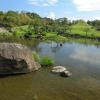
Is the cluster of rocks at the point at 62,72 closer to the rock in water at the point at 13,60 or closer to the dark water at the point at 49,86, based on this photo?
the dark water at the point at 49,86

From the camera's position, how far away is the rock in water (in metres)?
30.5

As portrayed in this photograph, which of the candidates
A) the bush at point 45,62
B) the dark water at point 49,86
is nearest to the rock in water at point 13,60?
the dark water at point 49,86

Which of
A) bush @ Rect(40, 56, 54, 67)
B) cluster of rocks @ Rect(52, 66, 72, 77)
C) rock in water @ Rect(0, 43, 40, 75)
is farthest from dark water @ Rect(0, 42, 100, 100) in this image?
bush @ Rect(40, 56, 54, 67)

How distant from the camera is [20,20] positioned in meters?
142

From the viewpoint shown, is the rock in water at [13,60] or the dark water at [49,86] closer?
the dark water at [49,86]

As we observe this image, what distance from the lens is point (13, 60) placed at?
30766 mm

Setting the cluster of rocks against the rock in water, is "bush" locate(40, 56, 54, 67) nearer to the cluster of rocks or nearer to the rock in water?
the cluster of rocks

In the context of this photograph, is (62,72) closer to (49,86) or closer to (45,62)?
(45,62)

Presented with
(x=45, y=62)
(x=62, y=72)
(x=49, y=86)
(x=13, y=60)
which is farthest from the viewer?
(x=45, y=62)

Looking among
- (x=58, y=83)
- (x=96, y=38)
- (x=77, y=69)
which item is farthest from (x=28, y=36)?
(x=58, y=83)

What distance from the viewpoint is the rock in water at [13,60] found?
30547 mm

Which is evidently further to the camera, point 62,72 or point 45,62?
point 45,62

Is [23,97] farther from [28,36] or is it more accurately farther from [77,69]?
[28,36]

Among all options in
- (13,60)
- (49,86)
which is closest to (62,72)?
(49,86)
